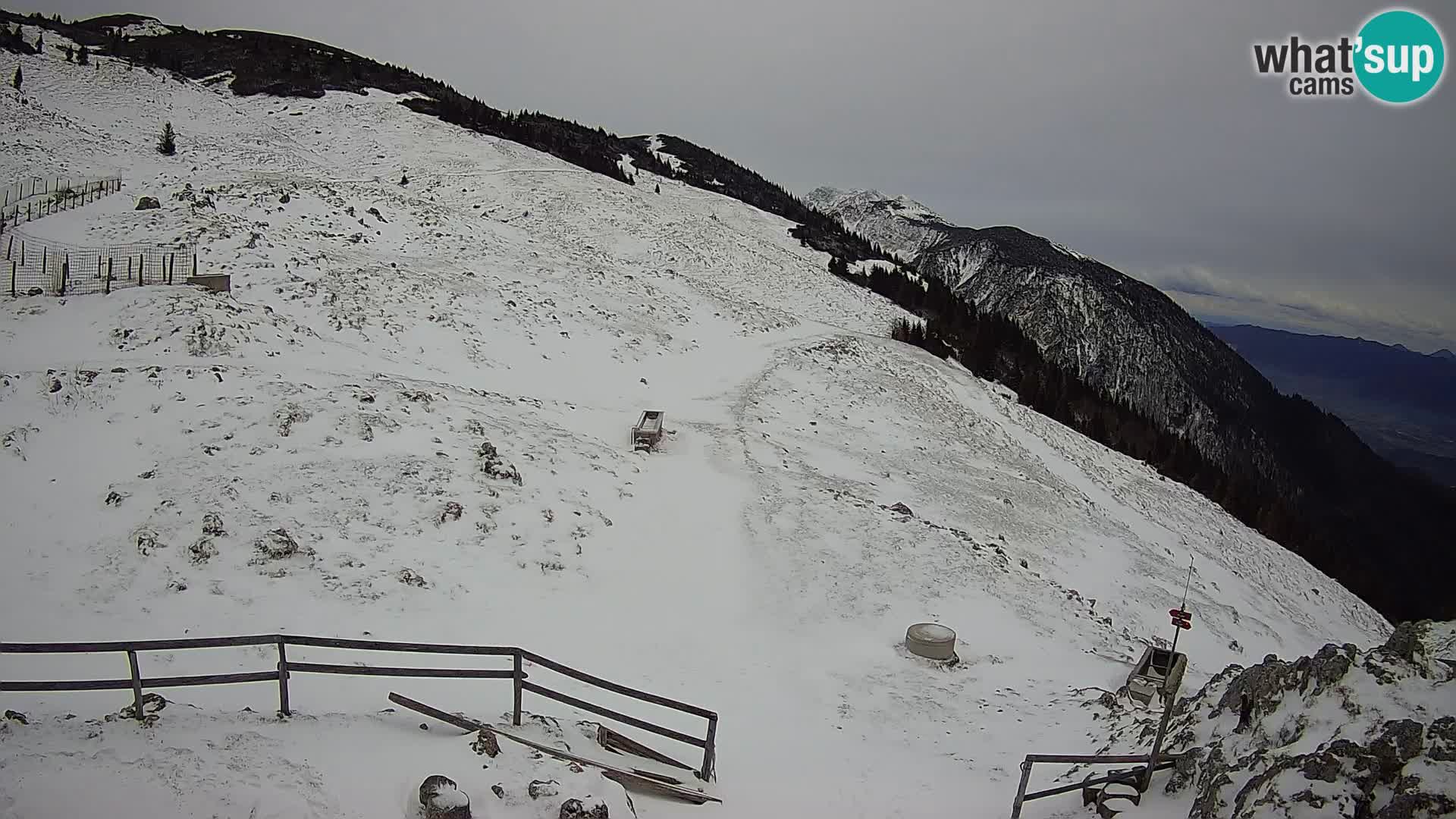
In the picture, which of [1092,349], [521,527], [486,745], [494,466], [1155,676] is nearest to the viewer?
[486,745]

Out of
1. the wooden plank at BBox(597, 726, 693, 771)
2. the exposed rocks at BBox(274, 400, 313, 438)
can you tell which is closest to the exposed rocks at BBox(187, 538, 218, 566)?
the exposed rocks at BBox(274, 400, 313, 438)

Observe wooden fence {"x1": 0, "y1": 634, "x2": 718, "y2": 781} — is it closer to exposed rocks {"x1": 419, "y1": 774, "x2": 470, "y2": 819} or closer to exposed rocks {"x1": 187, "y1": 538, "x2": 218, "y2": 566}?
exposed rocks {"x1": 419, "y1": 774, "x2": 470, "y2": 819}

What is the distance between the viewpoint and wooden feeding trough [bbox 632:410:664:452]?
17.7 metres

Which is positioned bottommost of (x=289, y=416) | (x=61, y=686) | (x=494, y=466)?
(x=61, y=686)

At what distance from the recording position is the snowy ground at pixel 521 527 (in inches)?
299

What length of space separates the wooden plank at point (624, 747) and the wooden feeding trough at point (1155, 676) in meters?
6.65

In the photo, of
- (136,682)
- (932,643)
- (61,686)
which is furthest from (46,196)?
(932,643)

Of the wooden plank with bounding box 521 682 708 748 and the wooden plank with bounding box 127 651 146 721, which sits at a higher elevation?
the wooden plank with bounding box 127 651 146 721

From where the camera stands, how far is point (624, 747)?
735cm

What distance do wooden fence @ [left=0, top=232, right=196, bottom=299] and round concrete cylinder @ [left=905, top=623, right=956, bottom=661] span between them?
66.6 ft

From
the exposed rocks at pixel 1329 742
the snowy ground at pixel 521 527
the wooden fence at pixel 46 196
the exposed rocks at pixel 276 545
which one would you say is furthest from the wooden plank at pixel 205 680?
the wooden fence at pixel 46 196

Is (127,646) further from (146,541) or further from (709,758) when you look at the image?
(146,541)

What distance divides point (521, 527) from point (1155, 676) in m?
11.0

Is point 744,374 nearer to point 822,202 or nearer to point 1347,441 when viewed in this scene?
point 1347,441
